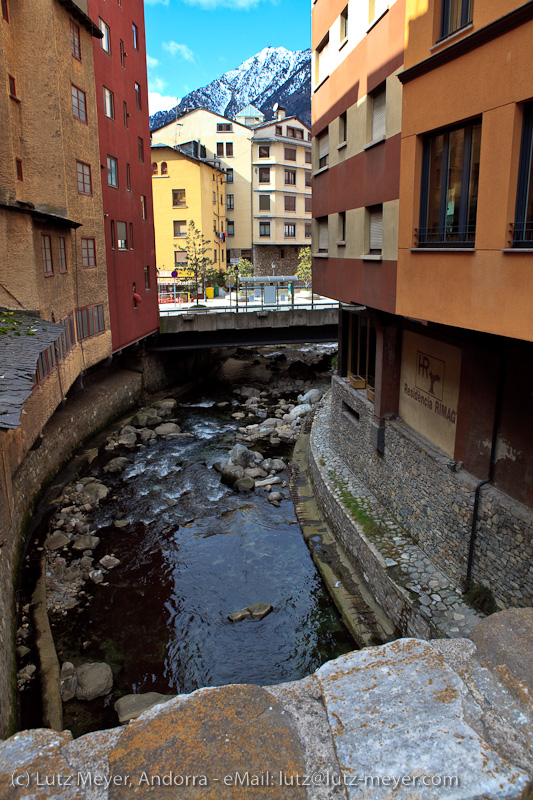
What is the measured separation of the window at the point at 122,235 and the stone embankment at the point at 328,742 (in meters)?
25.1

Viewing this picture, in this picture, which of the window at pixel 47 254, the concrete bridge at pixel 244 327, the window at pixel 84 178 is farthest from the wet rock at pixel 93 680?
the concrete bridge at pixel 244 327

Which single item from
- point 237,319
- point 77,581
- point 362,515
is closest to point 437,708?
point 362,515

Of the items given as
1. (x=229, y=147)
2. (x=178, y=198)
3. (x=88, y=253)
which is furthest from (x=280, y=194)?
(x=88, y=253)

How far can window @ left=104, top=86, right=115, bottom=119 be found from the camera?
23.2m

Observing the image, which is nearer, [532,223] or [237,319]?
[532,223]

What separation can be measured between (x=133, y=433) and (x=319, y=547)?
41.2ft

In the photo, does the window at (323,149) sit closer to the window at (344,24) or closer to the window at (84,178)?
the window at (344,24)

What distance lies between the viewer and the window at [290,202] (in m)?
57.4

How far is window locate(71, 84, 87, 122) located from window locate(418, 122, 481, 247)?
15174 mm

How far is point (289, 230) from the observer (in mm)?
58312

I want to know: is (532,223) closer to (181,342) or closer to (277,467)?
(277,467)

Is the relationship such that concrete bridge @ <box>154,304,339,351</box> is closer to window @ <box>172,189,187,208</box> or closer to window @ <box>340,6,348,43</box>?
window @ <box>340,6,348,43</box>

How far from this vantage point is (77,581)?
13.3 meters

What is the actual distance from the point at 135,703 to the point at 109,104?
78.4 feet
